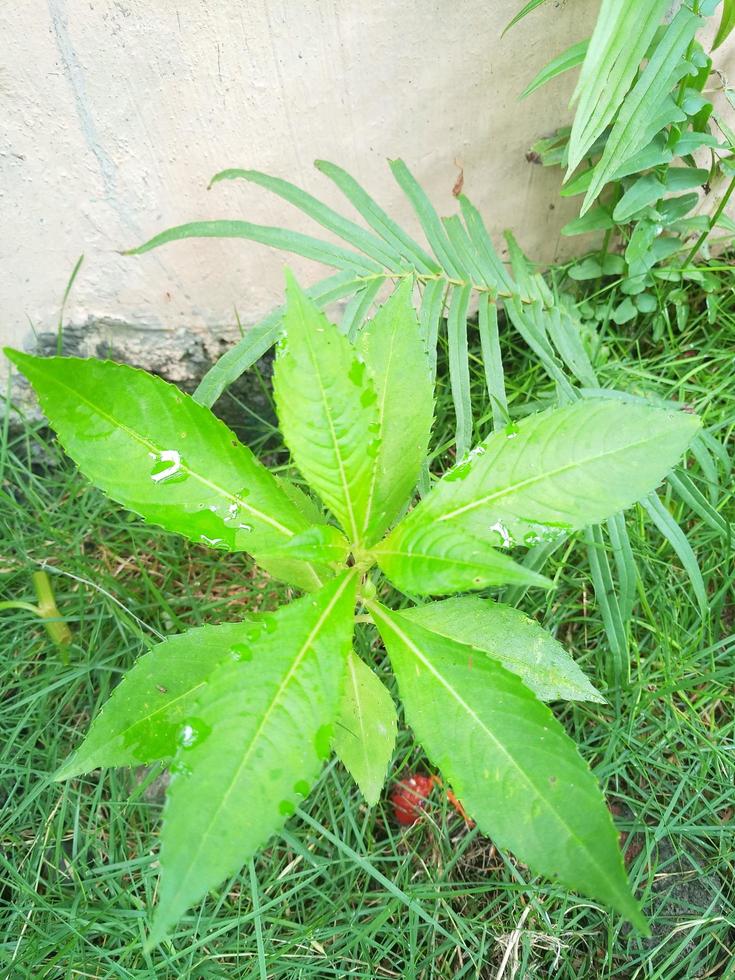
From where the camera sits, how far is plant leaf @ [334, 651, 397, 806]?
1.09 meters

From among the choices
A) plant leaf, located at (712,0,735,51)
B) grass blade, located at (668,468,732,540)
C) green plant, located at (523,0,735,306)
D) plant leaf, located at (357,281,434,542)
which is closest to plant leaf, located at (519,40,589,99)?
green plant, located at (523,0,735,306)

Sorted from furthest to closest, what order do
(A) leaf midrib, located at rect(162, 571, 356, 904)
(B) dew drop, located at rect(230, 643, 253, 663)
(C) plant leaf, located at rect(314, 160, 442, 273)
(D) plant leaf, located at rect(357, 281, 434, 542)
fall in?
(C) plant leaf, located at rect(314, 160, 442, 273)
(D) plant leaf, located at rect(357, 281, 434, 542)
(B) dew drop, located at rect(230, 643, 253, 663)
(A) leaf midrib, located at rect(162, 571, 356, 904)

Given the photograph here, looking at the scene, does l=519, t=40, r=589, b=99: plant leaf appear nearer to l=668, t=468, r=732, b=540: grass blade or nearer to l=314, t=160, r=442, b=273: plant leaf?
l=314, t=160, r=442, b=273: plant leaf

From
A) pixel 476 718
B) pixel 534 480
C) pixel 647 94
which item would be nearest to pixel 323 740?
pixel 476 718

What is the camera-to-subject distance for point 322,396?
0.93 m

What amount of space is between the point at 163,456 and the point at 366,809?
0.86 metres

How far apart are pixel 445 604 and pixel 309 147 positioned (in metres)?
0.94

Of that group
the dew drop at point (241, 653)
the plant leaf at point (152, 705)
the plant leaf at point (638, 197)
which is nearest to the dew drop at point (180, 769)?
the dew drop at point (241, 653)

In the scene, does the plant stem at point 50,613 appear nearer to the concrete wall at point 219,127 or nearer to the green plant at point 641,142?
the concrete wall at point 219,127

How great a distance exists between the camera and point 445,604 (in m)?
1.10

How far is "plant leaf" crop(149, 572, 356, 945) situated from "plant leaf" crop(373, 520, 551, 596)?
0.12m

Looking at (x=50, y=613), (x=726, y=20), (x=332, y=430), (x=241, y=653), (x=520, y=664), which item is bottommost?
(x=520, y=664)

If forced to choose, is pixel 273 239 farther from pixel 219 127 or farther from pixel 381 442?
pixel 381 442

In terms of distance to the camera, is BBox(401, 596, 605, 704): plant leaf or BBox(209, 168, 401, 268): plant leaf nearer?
BBox(401, 596, 605, 704): plant leaf
